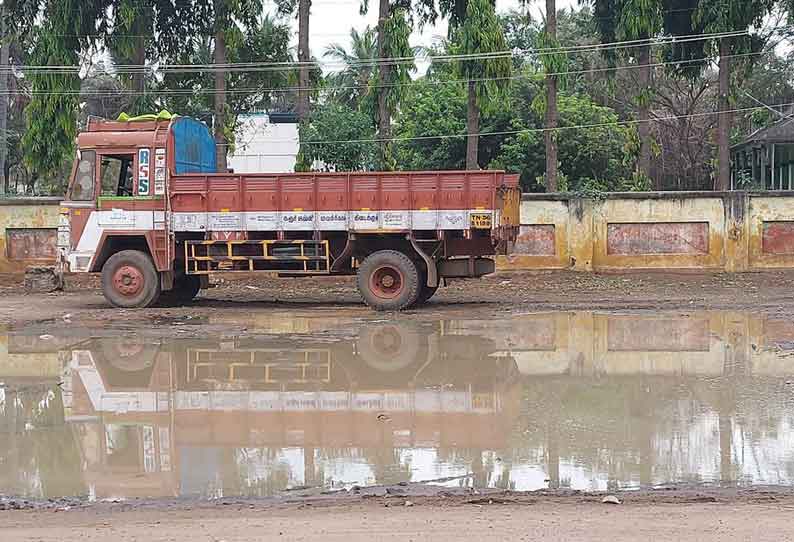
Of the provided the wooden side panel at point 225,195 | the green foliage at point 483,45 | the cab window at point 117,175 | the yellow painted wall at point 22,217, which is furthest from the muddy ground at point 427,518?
the green foliage at point 483,45

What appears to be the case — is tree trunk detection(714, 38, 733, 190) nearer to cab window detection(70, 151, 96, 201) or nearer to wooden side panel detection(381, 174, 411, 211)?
wooden side panel detection(381, 174, 411, 211)

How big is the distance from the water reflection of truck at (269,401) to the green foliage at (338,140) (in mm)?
15468

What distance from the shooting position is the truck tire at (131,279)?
17.4 meters

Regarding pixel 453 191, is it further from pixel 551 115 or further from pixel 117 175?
pixel 551 115

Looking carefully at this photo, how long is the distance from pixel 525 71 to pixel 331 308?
24.2m

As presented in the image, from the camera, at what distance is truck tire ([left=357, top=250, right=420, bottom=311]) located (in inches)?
662

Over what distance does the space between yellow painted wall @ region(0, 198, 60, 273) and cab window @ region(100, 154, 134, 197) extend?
623 centimetres

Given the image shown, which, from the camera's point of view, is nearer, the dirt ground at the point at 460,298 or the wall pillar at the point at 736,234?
the dirt ground at the point at 460,298

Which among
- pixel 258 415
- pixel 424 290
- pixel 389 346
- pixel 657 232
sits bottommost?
pixel 258 415

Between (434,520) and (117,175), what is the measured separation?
12890 millimetres

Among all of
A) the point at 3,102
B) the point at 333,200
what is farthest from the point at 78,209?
the point at 3,102

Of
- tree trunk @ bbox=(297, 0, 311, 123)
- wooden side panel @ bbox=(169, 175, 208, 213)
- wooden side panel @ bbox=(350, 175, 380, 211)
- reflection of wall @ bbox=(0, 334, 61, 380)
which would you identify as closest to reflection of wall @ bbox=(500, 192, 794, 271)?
wooden side panel @ bbox=(350, 175, 380, 211)

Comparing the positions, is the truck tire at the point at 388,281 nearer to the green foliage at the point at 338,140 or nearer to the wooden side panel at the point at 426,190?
the wooden side panel at the point at 426,190

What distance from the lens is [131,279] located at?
1752 centimetres
